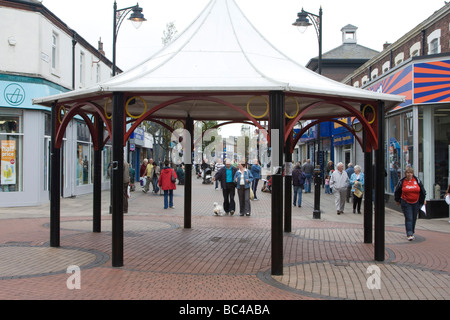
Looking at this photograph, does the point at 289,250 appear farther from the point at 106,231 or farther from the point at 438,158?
the point at 438,158

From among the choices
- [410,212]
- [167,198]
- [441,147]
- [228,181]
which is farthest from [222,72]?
[441,147]

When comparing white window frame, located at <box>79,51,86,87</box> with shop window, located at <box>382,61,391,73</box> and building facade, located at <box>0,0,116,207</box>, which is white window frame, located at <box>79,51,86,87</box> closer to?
building facade, located at <box>0,0,116,207</box>

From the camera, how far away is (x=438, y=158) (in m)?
15.9

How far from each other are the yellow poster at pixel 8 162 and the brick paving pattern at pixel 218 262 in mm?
3783

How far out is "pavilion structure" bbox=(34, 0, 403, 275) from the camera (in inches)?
298

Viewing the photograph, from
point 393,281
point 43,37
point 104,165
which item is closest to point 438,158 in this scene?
point 393,281

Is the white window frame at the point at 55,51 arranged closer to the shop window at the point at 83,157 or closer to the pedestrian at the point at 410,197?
the shop window at the point at 83,157

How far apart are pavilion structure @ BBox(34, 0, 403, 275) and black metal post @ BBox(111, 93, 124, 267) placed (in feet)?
0.06

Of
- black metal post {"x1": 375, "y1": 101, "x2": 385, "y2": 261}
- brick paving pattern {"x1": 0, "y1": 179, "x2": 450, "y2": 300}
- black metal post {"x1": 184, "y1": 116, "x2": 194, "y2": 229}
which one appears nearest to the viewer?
brick paving pattern {"x1": 0, "y1": 179, "x2": 450, "y2": 300}

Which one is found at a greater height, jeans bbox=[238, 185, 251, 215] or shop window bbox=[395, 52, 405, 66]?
shop window bbox=[395, 52, 405, 66]

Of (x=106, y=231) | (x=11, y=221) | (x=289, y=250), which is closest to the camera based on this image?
(x=289, y=250)

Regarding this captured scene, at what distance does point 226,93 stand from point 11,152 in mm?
13186

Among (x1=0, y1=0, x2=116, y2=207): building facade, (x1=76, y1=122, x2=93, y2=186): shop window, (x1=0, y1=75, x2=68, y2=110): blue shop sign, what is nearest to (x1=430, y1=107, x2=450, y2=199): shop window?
(x1=0, y1=75, x2=68, y2=110): blue shop sign
